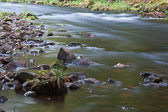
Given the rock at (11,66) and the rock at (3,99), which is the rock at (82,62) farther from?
the rock at (3,99)

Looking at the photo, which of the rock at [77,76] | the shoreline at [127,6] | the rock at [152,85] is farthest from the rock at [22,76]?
the shoreline at [127,6]

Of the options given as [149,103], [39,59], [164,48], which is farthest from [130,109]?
[164,48]

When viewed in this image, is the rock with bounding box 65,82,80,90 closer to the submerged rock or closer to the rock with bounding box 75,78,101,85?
the rock with bounding box 75,78,101,85

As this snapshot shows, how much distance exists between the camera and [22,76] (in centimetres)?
539

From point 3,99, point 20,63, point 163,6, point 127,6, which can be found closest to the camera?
point 3,99

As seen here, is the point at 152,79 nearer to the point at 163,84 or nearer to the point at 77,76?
the point at 163,84

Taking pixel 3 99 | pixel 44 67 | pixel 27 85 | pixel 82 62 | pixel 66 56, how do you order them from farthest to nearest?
pixel 66 56 → pixel 82 62 → pixel 44 67 → pixel 27 85 → pixel 3 99

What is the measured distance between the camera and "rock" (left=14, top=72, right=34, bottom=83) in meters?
5.38

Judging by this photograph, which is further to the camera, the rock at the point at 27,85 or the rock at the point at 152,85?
the rock at the point at 152,85

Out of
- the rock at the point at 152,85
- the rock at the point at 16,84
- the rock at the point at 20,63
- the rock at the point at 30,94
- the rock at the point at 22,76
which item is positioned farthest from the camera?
the rock at the point at 20,63

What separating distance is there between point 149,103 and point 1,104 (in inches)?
88.6

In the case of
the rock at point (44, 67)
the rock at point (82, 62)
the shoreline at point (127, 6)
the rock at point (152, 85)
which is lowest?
the shoreline at point (127, 6)

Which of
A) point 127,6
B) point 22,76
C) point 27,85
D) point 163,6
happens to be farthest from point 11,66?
point 127,6

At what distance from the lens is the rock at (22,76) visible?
5.38 m
